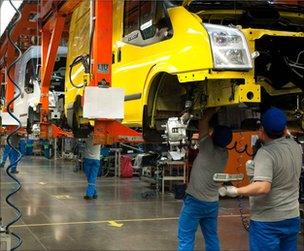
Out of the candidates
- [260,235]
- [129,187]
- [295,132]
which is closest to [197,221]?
[260,235]

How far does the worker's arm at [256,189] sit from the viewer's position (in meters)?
3.28

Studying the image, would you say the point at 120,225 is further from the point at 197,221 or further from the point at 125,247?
the point at 197,221

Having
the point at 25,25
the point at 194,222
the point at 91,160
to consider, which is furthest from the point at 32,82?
the point at 194,222

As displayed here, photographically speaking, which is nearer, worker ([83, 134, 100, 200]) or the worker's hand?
the worker's hand

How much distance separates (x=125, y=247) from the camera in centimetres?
606

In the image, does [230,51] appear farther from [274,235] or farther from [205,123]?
[274,235]

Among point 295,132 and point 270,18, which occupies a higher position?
point 270,18

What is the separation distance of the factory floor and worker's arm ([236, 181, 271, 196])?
9.36ft

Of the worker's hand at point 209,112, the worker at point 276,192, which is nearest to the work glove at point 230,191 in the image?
the worker at point 276,192

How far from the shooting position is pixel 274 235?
140 inches

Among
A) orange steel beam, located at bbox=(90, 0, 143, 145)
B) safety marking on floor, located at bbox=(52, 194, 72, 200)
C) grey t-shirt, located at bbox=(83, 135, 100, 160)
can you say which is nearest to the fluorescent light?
orange steel beam, located at bbox=(90, 0, 143, 145)

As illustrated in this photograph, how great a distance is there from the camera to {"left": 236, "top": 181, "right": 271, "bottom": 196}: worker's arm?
3277 mm

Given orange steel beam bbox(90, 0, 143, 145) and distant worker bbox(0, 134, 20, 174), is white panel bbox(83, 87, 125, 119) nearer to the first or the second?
orange steel beam bbox(90, 0, 143, 145)

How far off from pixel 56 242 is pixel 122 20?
2.95m
